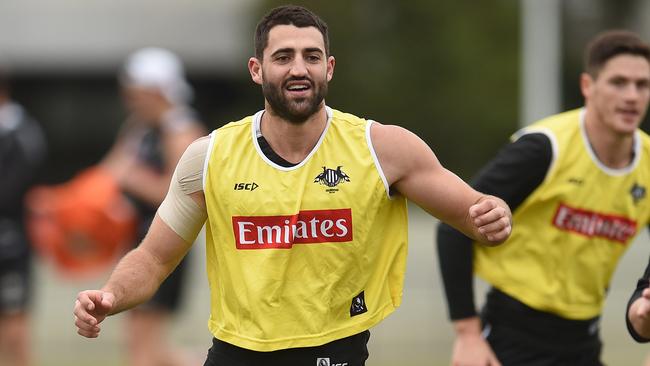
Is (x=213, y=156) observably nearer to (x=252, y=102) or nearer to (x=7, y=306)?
(x=7, y=306)

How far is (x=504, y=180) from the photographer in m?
5.98

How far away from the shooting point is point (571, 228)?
6.14 metres

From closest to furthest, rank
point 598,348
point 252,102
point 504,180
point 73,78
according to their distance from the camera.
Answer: point 504,180
point 598,348
point 252,102
point 73,78

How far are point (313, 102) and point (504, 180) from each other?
1.32 meters

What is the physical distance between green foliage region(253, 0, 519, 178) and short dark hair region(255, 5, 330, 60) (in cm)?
1981

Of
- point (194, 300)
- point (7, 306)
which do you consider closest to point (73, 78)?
point (194, 300)

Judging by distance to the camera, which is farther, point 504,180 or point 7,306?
point 7,306

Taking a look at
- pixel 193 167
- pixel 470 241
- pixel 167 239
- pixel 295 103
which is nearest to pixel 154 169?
pixel 470 241

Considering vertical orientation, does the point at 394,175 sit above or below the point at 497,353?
above

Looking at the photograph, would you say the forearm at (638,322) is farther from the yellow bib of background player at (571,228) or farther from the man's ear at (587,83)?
the man's ear at (587,83)

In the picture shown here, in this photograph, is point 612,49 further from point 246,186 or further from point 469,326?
point 246,186

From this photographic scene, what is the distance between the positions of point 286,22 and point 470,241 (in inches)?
62.6

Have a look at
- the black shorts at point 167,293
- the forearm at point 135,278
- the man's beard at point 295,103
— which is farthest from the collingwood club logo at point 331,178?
the black shorts at point 167,293

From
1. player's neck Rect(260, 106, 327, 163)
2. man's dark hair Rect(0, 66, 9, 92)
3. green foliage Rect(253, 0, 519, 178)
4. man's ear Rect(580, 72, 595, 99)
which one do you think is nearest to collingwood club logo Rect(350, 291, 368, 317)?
player's neck Rect(260, 106, 327, 163)
